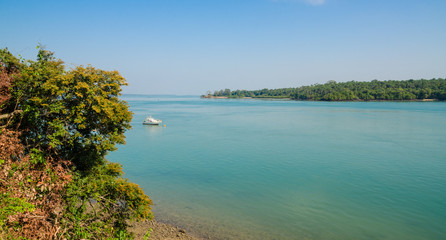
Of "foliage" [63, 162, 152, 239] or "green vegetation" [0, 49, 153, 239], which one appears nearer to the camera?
"green vegetation" [0, 49, 153, 239]

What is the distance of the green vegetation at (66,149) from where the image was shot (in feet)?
30.7

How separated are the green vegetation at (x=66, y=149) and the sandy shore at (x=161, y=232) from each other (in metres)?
1.74

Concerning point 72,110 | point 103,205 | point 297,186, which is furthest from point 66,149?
point 297,186

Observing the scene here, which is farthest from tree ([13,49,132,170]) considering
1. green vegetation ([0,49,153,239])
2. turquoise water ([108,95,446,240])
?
turquoise water ([108,95,446,240])

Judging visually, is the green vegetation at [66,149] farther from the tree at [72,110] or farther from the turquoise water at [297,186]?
the turquoise water at [297,186]

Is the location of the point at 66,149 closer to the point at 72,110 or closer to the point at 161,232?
the point at 72,110

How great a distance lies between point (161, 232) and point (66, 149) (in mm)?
5624

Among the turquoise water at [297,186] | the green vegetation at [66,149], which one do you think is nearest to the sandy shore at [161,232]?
the turquoise water at [297,186]

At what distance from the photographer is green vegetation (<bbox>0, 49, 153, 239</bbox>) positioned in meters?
9.36

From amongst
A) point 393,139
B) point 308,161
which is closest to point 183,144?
point 308,161

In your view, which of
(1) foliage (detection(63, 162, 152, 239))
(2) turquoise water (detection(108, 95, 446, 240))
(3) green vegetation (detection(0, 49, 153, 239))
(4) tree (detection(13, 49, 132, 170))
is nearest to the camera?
(3) green vegetation (detection(0, 49, 153, 239))

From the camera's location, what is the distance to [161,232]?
41.4ft

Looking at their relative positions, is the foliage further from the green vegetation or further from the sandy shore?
the sandy shore

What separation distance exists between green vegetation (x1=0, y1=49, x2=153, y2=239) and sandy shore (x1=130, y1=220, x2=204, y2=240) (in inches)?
68.3
